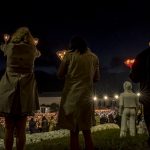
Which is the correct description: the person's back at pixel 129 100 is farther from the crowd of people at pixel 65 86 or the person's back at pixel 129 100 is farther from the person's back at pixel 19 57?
the person's back at pixel 19 57

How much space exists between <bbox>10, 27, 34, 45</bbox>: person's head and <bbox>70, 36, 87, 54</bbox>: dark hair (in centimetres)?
79

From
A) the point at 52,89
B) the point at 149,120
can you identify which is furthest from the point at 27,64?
the point at 52,89

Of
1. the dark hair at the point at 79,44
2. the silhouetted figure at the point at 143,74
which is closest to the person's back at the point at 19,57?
the dark hair at the point at 79,44

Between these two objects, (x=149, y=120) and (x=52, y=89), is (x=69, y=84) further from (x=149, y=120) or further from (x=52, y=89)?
(x=52, y=89)

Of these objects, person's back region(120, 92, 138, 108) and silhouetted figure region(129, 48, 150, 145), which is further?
person's back region(120, 92, 138, 108)

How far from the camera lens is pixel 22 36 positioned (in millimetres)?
6637

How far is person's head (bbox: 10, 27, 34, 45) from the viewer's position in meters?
6.57

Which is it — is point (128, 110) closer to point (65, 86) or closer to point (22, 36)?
point (65, 86)

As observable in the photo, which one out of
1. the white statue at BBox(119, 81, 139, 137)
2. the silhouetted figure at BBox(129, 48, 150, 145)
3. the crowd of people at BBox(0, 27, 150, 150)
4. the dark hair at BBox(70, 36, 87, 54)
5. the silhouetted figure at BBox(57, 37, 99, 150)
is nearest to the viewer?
the silhouetted figure at BBox(129, 48, 150, 145)

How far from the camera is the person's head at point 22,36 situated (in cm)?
657

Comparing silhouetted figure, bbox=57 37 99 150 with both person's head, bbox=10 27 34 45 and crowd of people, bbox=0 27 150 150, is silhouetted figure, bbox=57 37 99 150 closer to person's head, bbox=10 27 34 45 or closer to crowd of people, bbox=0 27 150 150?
crowd of people, bbox=0 27 150 150

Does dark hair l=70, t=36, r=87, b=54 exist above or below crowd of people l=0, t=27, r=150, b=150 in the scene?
above

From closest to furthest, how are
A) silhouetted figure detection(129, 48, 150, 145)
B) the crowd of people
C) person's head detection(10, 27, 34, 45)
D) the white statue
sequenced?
1. silhouetted figure detection(129, 48, 150, 145)
2. the crowd of people
3. person's head detection(10, 27, 34, 45)
4. the white statue

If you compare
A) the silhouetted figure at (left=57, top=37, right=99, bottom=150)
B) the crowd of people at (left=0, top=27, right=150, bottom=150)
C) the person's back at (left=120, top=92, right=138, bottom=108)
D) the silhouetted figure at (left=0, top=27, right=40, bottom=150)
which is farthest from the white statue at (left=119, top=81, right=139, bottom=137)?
the silhouetted figure at (left=0, top=27, right=40, bottom=150)
